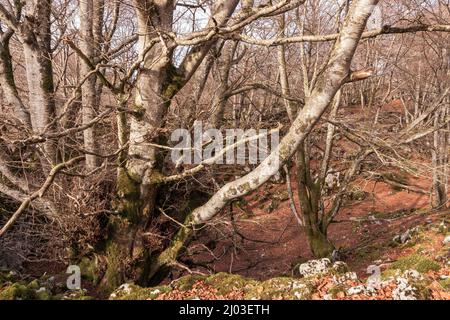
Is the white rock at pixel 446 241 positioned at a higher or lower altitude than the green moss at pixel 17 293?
higher

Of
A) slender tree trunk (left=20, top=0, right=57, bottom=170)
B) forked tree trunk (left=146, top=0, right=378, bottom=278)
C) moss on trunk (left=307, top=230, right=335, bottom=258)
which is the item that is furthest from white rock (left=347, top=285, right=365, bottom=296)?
moss on trunk (left=307, top=230, right=335, bottom=258)

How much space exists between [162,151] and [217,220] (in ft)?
3.98

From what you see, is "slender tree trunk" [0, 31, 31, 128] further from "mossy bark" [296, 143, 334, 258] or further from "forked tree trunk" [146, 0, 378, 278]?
"mossy bark" [296, 143, 334, 258]

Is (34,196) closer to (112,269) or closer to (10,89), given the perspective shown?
(112,269)

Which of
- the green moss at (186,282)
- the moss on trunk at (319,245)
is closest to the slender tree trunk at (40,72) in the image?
the green moss at (186,282)

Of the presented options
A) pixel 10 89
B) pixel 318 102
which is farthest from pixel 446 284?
pixel 10 89

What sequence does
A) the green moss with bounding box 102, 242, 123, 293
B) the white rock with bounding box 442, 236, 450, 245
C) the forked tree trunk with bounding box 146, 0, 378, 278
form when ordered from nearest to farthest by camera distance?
the forked tree trunk with bounding box 146, 0, 378, 278
the green moss with bounding box 102, 242, 123, 293
the white rock with bounding box 442, 236, 450, 245

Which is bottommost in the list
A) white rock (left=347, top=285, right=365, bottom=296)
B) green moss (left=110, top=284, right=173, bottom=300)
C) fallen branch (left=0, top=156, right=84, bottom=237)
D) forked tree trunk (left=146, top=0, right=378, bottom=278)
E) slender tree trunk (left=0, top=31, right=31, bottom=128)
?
green moss (left=110, top=284, right=173, bottom=300)

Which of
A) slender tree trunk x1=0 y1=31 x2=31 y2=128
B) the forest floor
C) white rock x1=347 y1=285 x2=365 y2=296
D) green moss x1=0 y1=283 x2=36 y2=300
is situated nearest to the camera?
white rock x1=347 y1=285 x2=365 y2=296

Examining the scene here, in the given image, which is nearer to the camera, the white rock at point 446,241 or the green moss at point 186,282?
the green moss at point 186,282

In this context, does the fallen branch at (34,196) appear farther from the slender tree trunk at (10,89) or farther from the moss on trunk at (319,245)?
the moss on trunk at (319,245)

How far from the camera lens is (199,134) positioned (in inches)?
227

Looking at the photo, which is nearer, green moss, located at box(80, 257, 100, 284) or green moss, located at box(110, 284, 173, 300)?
green moss, located at box(110, 284, 173, 300)
